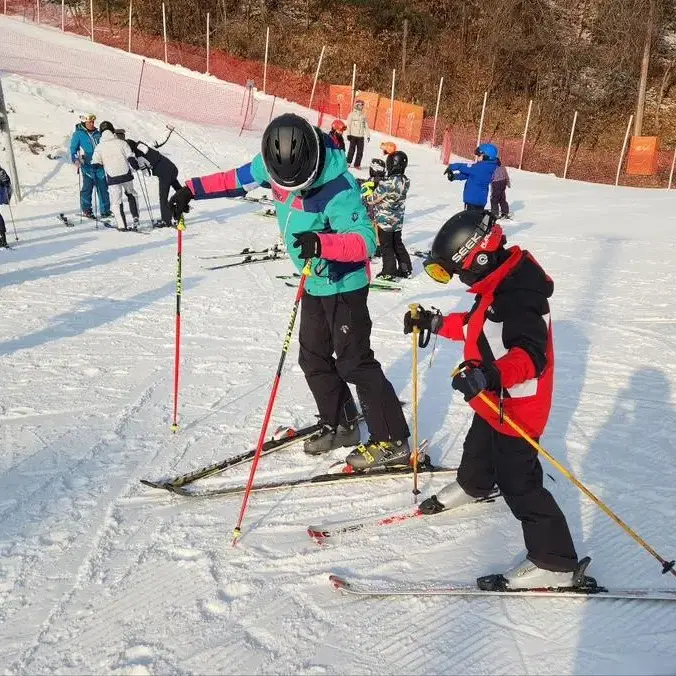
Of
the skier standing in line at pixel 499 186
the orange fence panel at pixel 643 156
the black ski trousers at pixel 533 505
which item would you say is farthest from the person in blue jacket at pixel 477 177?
the orange fence panel at pixel 643 156

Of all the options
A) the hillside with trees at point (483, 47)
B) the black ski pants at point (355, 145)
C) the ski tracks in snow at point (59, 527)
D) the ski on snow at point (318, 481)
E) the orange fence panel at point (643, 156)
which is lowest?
the ski tracks in snow at point (59, 527)

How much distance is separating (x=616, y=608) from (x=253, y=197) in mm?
11952

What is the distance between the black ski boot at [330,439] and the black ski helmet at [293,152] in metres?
1.63

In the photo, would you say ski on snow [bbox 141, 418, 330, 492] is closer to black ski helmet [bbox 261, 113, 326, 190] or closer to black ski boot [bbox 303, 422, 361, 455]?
black ski boot [bbox 303, 422, 361, 455]

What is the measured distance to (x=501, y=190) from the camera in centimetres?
1253

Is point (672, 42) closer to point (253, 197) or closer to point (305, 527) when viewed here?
point (253, 197)

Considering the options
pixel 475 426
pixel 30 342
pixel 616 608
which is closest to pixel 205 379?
pixel 30 342

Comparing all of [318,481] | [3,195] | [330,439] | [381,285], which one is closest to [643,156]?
[381,285]

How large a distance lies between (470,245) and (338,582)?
1549 millimetres

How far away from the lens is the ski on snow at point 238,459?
359cm

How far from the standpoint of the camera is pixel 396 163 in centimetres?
834

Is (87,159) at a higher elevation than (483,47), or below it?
below

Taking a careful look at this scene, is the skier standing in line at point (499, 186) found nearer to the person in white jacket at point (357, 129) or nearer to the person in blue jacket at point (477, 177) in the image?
the person in blue jacket at point (477, 177)

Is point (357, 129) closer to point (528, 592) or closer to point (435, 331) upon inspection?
point (435, 331)
